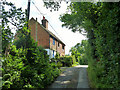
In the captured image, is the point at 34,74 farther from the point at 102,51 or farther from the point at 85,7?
the point at 85,7

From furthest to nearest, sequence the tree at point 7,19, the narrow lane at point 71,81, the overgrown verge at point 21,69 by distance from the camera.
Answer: the narrow lane at point 71,81, the overgrown verge at point 21,69, the tree at point 7,19

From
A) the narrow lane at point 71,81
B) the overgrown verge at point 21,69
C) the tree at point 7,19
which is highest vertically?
the tree at point 7,19

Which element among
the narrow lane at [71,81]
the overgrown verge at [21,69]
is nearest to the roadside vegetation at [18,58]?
the overgrown verge at [21,69]

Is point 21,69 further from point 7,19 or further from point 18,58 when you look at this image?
point 7,19

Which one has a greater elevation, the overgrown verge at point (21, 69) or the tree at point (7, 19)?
the tree at point (7, 19)

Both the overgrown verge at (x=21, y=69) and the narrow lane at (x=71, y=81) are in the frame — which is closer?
the overgrown verge at (x=21, y=69)

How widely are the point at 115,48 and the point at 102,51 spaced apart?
1.18 m

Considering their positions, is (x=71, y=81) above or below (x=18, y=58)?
below

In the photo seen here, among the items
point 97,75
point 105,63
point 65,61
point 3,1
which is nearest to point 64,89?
point 97,75

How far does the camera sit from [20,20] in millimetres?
3113

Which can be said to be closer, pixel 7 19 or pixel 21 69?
pixel 7 19

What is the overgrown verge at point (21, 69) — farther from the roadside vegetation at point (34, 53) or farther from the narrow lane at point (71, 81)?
the narrow lane at point (71, 81)

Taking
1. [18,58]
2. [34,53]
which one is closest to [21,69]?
[18,58]

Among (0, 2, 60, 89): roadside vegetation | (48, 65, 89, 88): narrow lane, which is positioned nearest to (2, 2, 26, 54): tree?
(0, 2, 60, 89): roadside vegetation
